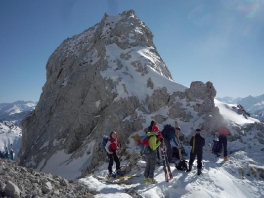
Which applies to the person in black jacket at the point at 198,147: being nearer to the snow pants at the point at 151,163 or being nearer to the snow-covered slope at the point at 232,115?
the snow pants at the point at 151,163

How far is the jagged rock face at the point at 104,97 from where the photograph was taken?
24.7 meters

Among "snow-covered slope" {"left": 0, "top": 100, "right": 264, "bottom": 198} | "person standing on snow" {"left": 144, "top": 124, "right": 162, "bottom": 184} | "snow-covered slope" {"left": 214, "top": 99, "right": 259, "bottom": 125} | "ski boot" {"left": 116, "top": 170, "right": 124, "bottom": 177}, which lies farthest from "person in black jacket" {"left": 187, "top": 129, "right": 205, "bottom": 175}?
"snow-covered slope" {"left": 214, "top": 99, "right": 259, "bottom": 125}

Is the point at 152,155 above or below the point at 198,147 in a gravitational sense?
below

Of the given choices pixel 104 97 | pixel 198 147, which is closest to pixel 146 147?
pixel 198 147

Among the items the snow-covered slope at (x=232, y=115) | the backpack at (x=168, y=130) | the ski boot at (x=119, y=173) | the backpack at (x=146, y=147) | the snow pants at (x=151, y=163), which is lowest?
the ski boot at (x=119, y=173)

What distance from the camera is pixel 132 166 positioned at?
13.5m

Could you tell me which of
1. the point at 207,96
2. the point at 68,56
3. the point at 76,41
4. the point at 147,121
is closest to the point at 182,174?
the point at 147,121

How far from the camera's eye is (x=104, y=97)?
96.7ft

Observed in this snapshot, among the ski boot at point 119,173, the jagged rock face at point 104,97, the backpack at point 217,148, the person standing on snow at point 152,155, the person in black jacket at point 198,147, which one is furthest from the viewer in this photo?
the jagged rock face at point 104,97

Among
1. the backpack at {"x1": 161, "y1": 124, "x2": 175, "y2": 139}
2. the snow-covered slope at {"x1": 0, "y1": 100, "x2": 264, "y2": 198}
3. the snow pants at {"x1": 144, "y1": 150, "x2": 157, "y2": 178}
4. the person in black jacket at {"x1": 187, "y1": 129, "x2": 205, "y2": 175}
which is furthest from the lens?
the backpack at {"x1": 161, "y1": 124, "x2": 175, "y2": 139}

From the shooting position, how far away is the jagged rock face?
24.7m

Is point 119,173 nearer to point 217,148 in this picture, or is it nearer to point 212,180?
point 212,180

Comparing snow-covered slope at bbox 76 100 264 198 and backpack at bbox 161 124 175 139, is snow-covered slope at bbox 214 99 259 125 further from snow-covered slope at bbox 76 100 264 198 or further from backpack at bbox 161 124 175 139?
backpack at bbox 161 124 175 139

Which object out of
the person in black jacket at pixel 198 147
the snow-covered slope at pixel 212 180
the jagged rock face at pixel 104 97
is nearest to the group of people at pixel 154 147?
the person in black jacket at pixel 198 147
